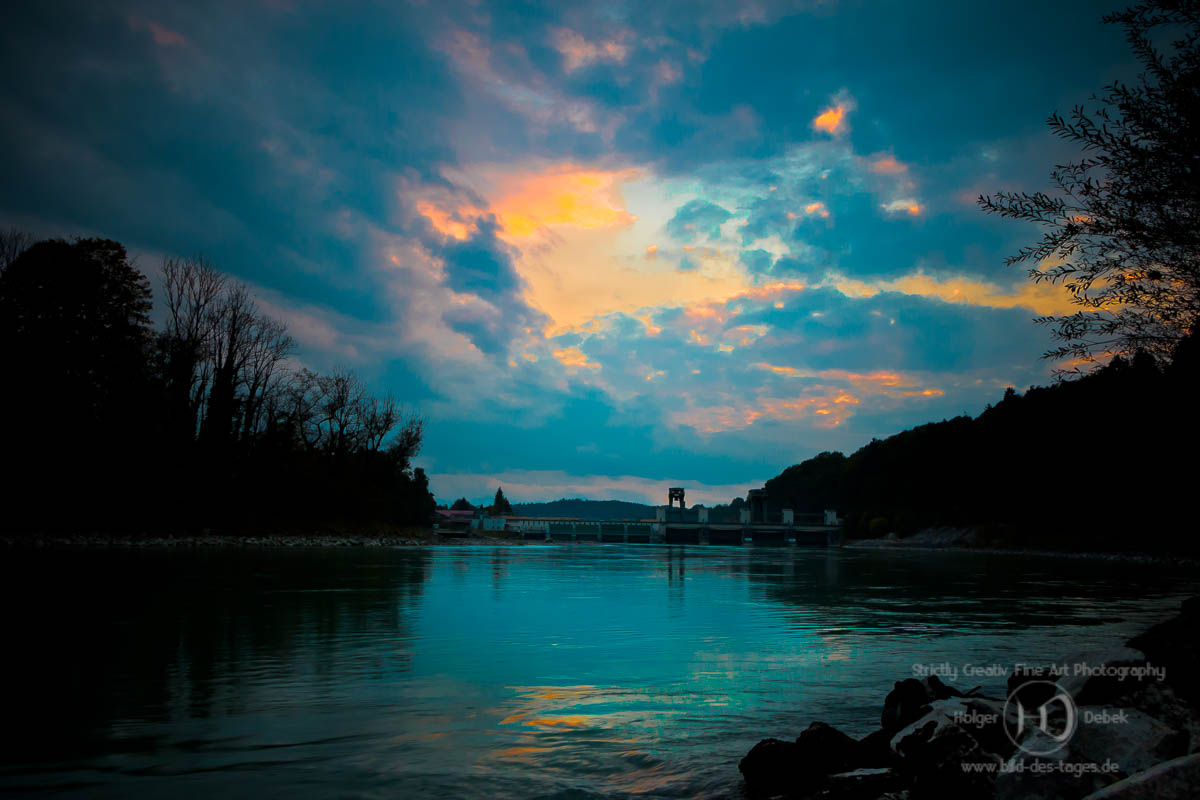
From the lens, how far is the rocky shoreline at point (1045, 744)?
185 inches

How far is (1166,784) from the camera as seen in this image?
3918 millimetres

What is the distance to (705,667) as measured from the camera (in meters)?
11.6

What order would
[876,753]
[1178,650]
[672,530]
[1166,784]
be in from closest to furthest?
1. [1166,784]
2. [1178,650]
3. [876,753]
4. [672,530]

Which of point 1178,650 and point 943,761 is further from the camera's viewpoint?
point 1178,650

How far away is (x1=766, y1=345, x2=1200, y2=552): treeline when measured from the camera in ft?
222

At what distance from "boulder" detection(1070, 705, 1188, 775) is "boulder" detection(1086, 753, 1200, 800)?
0.89 metres

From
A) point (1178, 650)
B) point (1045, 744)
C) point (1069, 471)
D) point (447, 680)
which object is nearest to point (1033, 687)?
point (1045, 744)

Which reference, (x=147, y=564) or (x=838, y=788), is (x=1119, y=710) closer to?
(x=838, y=788)

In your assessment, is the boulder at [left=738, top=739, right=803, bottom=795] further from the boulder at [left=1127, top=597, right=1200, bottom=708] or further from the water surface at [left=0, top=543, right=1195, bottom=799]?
the boulder at [left=1127, top=597, right=1200, bottom=708]

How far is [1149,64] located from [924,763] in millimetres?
10534

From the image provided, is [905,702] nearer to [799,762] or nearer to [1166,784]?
[799,762]

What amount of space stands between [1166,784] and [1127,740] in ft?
3.69

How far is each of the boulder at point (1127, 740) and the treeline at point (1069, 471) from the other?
40.4m

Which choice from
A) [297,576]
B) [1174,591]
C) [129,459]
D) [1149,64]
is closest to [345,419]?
[129,459]
